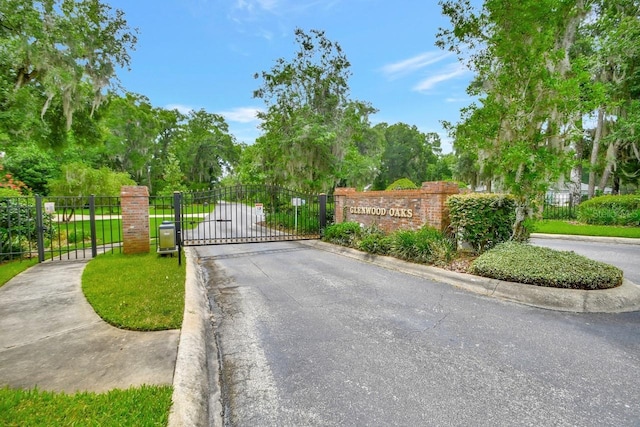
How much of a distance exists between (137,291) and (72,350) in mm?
1946

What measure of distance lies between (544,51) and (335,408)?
25.8ft

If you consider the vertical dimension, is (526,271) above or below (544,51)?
below

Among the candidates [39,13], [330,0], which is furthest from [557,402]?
[39,13]

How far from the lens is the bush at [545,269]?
16.6 ft

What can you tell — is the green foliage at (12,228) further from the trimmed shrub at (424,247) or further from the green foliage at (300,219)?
the trimmed shrub at (424,247)

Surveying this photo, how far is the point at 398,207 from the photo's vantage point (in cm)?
945

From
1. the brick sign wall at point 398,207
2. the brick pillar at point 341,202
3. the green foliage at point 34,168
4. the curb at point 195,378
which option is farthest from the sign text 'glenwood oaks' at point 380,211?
the green foliage at point 34,168

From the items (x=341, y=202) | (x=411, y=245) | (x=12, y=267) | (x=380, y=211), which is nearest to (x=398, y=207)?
(x=380, y=211)

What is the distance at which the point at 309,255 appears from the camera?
9531 mm

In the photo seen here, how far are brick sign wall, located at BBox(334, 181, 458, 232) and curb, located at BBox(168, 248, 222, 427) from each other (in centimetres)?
592

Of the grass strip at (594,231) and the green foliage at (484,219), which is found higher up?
the green foliage at (484,219)

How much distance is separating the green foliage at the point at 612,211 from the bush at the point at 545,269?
12059 mm

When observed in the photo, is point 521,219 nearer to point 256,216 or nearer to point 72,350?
point 256,216

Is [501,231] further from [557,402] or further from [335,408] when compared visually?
[335,408]
